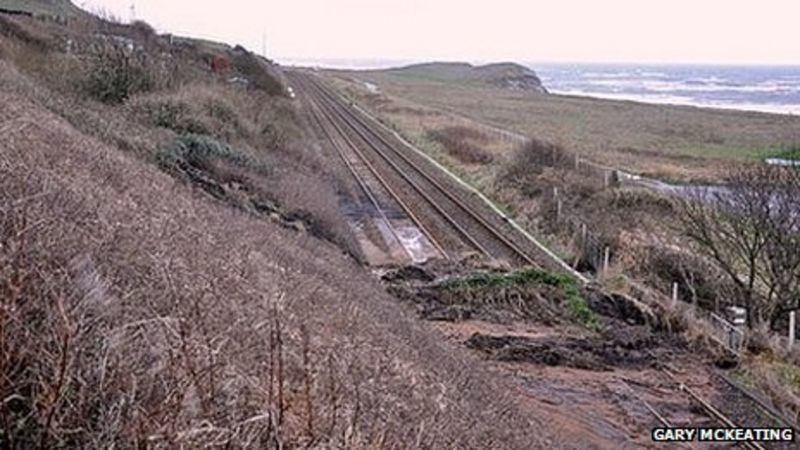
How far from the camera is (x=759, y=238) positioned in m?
20.4

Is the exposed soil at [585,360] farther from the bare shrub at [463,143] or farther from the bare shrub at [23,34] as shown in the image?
the bare shrub at [463,143]

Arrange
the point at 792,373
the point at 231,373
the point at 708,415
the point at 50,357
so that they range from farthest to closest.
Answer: the point at 792,373, the point at 708,415, the point at 231,373, the point at 50,357

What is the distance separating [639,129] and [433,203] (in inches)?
2285

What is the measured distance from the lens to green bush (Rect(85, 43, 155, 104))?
99.3 ft

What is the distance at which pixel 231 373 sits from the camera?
17.2 feet

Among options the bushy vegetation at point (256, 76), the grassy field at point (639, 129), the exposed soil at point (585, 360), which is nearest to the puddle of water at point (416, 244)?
the exposed soil at point (585, 360)

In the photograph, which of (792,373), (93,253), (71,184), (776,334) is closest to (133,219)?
(71,184)

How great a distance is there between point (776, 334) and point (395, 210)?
46.1 ft

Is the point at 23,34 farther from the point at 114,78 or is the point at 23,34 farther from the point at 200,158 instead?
the point at 200,158

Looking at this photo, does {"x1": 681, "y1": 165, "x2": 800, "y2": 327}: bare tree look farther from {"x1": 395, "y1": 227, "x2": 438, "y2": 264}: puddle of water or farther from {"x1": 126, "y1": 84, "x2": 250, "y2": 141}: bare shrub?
{"x1": 126, "y1": 84, "x2": 250, "y2": 141}: bare shrub

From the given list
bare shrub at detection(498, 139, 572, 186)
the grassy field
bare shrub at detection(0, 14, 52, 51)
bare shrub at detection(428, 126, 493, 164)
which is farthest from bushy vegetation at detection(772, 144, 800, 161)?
bare shrub at detection(0, 14, 52, 51)

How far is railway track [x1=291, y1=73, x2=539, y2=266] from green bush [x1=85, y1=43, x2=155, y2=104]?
28.9 feet

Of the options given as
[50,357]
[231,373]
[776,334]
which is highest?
[50,357]

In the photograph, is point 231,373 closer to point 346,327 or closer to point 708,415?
point 346,327
